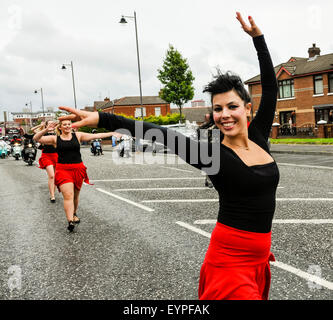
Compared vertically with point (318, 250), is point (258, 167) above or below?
above

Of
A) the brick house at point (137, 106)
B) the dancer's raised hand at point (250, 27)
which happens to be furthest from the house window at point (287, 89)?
the brick house at point (137, 106)

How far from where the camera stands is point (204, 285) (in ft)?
6.83

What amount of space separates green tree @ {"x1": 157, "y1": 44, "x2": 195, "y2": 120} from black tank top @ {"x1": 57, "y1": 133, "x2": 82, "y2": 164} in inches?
1433

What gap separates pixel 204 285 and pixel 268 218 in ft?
1.75

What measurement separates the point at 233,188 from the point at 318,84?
37458 mm

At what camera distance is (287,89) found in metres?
38.9

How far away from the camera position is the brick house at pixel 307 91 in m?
34.7

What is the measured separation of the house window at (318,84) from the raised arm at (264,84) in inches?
1422

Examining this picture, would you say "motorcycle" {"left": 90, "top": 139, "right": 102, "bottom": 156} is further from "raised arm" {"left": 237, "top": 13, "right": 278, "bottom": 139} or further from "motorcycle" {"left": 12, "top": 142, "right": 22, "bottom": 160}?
"raised arm" {"left": 237, "top": 13, "right": 278, "bottom": 139}

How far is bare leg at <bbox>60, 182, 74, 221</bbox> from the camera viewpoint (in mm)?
6121

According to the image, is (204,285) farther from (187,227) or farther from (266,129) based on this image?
(187,227)

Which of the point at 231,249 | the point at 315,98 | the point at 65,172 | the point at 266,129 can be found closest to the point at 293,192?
the point at 65,172

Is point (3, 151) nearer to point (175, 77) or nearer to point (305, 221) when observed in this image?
point (175, 77)

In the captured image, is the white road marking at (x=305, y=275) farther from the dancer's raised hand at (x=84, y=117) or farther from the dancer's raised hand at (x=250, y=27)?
the dancer's raised hand at (x=84, y=117)
